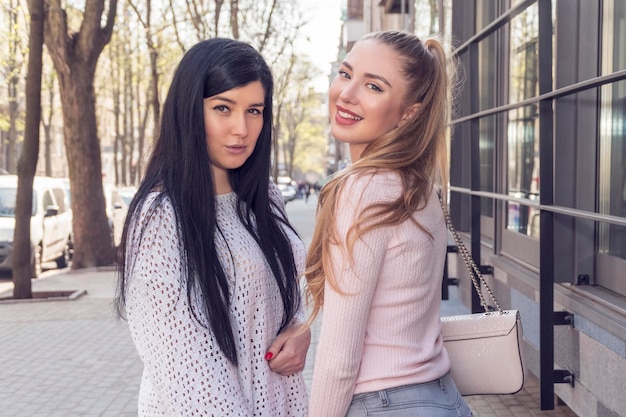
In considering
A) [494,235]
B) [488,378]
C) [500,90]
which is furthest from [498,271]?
[488,378]

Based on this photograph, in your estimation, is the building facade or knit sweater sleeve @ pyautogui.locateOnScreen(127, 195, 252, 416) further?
the building facade

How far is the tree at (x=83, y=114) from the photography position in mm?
14844

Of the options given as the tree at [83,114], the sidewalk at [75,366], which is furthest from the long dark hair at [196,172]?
the tree at [83,114]

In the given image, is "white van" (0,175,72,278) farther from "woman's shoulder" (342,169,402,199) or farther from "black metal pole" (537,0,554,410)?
"woman's shoulder" (342,169,402,199)

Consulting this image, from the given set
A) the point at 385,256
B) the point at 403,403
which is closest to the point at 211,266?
the point at 385,256

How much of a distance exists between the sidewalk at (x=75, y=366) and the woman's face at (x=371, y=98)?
2756 mm

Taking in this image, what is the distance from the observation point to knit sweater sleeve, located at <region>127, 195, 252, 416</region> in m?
2.27

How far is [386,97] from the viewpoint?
222cm

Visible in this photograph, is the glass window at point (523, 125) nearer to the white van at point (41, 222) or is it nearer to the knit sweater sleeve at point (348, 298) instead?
the knit sweater sleeve at point (348, 298)

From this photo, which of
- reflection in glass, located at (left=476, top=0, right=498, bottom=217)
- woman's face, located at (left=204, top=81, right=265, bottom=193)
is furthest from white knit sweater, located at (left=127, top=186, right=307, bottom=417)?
reflection in glass, located at (left=476, top=0, right=498, bottom=217)

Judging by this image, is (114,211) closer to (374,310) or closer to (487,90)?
(487,90)

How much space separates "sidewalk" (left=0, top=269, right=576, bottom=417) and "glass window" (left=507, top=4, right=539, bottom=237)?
131 cm

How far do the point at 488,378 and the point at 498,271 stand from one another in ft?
15.7

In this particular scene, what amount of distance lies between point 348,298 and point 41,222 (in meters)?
14.1
